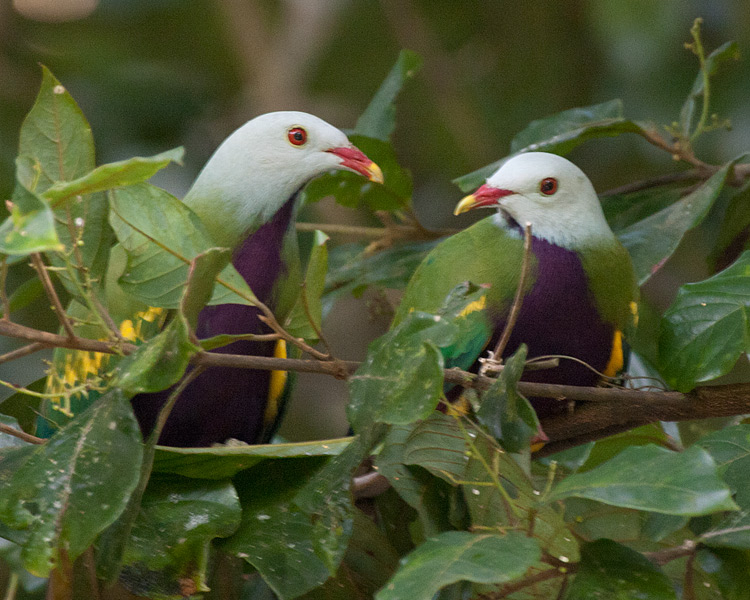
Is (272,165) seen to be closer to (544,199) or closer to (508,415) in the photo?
(544,199)

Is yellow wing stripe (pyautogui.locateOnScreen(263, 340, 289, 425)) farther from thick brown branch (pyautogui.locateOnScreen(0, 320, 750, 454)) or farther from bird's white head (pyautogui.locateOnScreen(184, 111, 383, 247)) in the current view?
thick brown branch (pyautogui.locateOnScreen(0, 320, 750, 454))

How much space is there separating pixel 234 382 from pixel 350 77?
1.99m

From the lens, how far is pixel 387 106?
5.54 feet

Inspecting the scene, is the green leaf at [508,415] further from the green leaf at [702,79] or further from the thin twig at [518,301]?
the green leaf at [702,79]

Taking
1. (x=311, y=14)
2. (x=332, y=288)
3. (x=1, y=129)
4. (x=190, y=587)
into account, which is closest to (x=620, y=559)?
(x=190, y=587)

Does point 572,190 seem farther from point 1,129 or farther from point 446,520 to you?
point 1,129

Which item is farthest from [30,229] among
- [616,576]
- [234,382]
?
[234,382]

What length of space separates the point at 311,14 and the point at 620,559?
2.53m

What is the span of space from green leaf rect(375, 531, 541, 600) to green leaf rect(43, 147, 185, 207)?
0.39 metres

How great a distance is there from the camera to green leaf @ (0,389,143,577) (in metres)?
0.82

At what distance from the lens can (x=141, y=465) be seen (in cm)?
87

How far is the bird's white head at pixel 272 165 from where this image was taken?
1.36m

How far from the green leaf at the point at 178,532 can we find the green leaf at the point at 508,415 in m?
0.28

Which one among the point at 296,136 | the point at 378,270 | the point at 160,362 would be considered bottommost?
the point at 378,270
